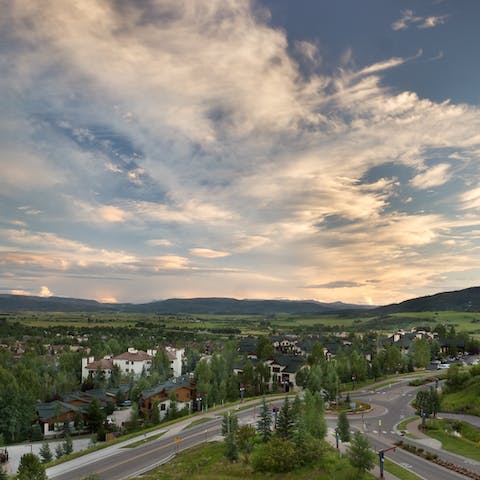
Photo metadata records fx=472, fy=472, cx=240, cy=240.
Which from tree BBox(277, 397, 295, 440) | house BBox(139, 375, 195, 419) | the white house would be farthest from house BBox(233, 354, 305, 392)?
tree BBox(277, 397, 295, 440)

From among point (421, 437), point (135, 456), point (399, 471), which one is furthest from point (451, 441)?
point (135, 456)

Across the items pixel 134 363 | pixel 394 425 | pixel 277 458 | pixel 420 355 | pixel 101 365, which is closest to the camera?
pixel 277 458

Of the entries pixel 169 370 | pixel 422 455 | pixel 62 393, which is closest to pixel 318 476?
pixel 422 455

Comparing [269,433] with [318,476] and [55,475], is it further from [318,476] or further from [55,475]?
[55,475]

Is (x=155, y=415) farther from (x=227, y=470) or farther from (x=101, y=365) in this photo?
(x=101, y=365)

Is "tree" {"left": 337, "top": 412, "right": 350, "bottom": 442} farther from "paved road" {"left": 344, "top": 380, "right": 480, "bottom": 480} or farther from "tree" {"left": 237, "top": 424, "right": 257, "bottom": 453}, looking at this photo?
"tree" {"left": 237, "top": 424, "right": 257, "bottom": 453}

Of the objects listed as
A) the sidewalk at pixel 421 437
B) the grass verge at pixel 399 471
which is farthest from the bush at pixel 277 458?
the sidewalk at pixel 421 437
